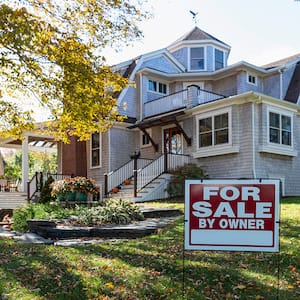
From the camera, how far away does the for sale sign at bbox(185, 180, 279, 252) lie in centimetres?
455

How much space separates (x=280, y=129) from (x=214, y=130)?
8.82ft

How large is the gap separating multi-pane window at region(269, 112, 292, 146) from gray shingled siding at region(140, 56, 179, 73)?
7.22 metres

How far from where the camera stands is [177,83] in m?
Answer: 21.1

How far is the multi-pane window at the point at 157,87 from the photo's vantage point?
66.8 feet

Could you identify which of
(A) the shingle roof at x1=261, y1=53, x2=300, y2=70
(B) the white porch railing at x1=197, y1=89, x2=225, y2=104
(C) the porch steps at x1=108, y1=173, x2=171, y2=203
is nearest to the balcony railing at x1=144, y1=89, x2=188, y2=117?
(B) the white porch railing at x1=197, y1=89, x2=225, y2=104

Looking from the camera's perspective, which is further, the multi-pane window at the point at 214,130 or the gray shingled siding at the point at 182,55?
the gray shingled siding at the point at 182,55

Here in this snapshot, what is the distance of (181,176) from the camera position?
53.0 ft

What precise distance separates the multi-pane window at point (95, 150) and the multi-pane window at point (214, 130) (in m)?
5.29

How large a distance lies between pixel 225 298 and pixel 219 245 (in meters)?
0.64

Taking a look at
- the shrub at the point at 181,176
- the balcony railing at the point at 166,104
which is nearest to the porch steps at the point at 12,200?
the shrub at the point at 181,176

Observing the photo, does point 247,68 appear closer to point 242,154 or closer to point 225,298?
point 242,154

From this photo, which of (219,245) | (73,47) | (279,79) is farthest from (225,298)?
(279,79)

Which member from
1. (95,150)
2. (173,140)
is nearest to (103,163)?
(95,150)

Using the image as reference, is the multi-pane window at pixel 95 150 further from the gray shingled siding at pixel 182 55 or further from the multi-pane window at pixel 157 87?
the gray shingled siding at pixel 182 55
